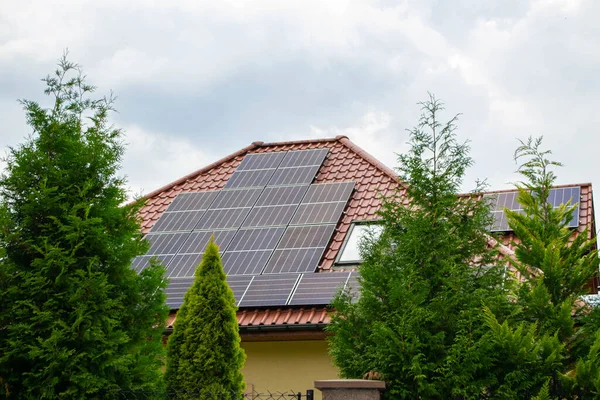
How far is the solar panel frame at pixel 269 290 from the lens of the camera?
12000 mm

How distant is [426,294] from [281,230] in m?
6.28

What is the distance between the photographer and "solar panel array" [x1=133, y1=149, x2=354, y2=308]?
12461 mm

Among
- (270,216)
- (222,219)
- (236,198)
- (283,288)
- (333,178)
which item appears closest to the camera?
(283,288)

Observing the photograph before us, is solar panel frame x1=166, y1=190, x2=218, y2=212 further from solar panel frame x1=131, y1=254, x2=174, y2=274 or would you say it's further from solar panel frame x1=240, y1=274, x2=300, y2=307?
solar panel frame x1=240, y1=274, x2=300, y2=307

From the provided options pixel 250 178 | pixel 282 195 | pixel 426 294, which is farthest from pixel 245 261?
pixel 426 294

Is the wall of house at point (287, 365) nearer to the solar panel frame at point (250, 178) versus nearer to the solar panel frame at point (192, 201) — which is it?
the solar panel frame at point (192, 201)

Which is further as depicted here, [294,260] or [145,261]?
[145,261]

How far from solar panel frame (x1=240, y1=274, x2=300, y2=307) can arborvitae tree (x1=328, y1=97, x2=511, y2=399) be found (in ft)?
10.5

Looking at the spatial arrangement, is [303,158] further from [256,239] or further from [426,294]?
[426,294]

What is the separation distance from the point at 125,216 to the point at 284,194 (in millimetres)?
7138

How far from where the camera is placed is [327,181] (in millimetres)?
16297

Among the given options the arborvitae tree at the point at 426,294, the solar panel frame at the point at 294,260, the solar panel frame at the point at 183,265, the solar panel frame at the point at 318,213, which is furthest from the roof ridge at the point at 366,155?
the arborvitae tree at the point at 426,294

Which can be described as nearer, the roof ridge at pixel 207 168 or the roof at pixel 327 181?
the roof at pixel 327 181

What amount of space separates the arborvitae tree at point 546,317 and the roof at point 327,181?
1.80 m
